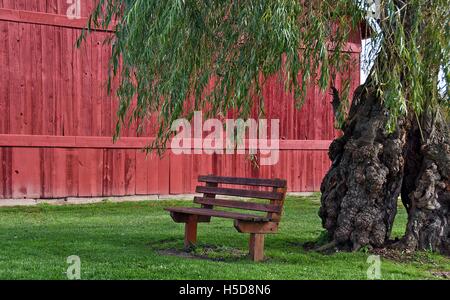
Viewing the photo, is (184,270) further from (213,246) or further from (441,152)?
(441,152)

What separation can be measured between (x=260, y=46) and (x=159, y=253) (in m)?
2.51

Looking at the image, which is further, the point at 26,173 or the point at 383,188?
the point at 26,173

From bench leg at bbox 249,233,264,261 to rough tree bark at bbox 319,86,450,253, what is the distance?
3.47ft

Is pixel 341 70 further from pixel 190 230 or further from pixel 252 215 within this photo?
pixel 190 230

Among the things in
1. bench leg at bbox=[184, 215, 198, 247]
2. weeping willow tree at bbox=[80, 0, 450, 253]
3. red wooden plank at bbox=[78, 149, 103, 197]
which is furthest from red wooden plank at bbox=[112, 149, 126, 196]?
bench leg at bbox=[184, 215, 198, 247]

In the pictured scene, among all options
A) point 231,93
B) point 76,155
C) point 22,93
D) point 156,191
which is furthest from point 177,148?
point 231,93

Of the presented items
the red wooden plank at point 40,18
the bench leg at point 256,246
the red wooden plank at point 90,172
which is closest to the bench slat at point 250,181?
the bench leg at point 256,246

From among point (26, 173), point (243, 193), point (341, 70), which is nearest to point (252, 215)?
point (243, 193)

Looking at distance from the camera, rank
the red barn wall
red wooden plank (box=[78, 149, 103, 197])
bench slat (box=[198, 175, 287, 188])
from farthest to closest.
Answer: red wooden plank (box=[78, 149, 103, 197]) → the red barn wall → bench slat (box=[198, 175, 287, 188])

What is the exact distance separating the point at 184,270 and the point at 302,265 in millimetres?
1258

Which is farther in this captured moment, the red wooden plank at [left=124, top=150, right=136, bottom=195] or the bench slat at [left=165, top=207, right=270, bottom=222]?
the red wooden plank at [left=124, top=150, right=136, bottom=195]

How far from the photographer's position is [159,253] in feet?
23.2

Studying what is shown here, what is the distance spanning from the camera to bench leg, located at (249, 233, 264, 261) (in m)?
6.58

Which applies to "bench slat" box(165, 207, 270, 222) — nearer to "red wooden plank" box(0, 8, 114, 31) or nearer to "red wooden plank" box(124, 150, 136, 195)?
"red wooden plank" box(0, 8, 114, 31)
